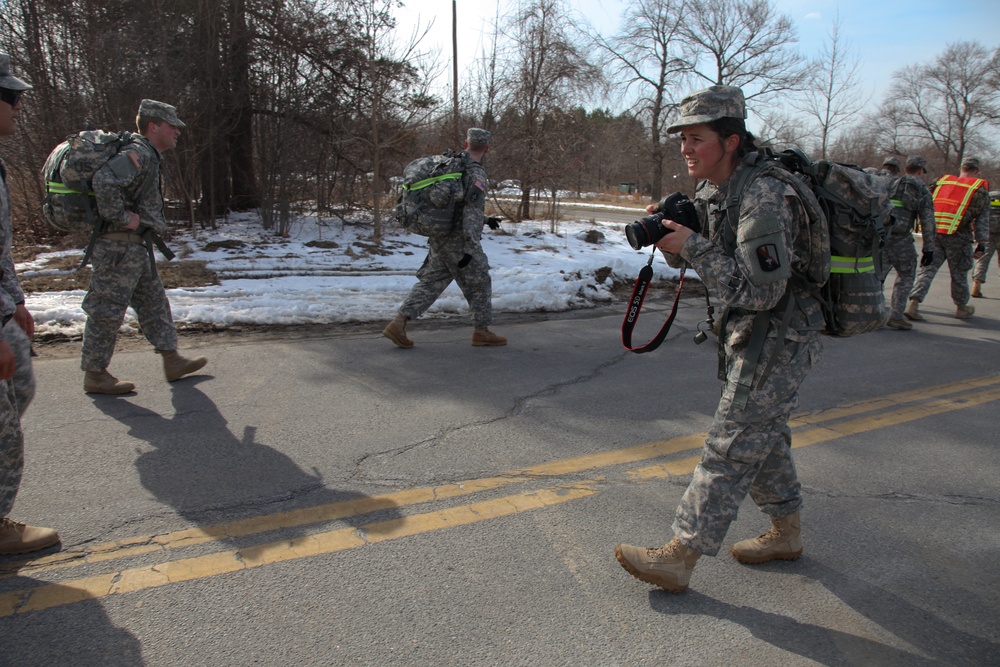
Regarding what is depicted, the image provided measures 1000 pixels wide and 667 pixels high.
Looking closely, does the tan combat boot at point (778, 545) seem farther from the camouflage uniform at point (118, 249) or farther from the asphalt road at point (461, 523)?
the camouflage uniform at point (118, 249)

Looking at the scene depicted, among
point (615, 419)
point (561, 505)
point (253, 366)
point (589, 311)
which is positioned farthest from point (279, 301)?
point (561, 505)

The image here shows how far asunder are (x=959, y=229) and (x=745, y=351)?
7786 mm

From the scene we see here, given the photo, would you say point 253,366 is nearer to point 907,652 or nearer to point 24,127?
point 907,652

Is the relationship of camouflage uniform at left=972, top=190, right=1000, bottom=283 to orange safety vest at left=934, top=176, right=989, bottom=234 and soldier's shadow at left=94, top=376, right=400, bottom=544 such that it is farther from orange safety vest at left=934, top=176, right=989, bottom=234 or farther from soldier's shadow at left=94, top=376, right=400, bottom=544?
soldier's shadow at left=94, top=376, right=400, bottom=544

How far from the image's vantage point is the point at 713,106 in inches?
99.0

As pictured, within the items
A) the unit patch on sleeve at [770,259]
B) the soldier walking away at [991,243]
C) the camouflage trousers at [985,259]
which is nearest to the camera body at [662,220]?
the unit patch on sleeve at [770,259]

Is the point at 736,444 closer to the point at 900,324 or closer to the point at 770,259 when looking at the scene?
the point at 770,259

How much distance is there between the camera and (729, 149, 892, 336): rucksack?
100 inches

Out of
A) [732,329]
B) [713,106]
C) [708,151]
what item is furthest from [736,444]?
[713,106]

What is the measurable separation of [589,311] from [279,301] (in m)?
3.59

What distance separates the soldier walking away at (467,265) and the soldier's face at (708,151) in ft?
11.4

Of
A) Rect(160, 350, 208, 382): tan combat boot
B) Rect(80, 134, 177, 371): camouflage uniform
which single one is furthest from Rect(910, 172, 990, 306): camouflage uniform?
Rect(80, 134, 177, 371): camouflage uniform

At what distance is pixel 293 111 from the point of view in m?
12.4

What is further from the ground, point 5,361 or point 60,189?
point 60,189
